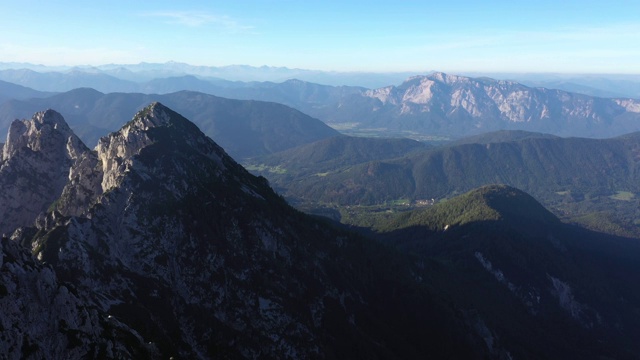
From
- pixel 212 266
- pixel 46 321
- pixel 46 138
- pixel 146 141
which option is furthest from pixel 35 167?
pixel 46 321

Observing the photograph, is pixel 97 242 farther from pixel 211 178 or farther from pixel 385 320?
pixel 385 320

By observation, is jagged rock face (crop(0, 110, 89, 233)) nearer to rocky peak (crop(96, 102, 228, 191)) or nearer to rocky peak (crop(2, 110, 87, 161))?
rocky peak (crop(2, 110, 87, 161))

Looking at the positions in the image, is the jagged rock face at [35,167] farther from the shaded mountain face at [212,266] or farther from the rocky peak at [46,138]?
the shaded mountain face at [212,266]

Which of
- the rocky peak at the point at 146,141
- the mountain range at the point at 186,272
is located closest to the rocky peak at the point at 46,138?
the mountain range at the point at 186,272

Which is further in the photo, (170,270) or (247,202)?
(247,202)

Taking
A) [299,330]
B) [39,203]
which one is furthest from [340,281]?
[39,203]

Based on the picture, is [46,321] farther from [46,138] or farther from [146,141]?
[46,138]
